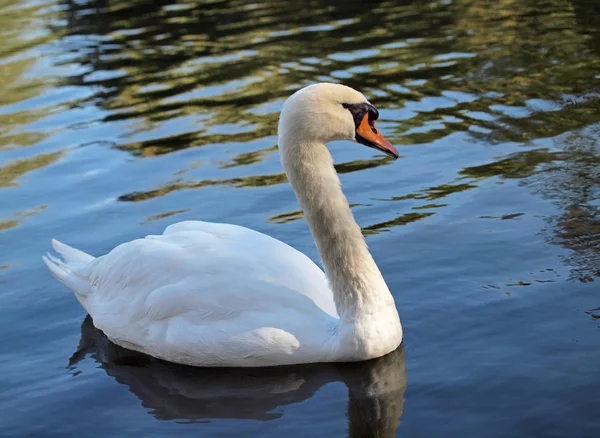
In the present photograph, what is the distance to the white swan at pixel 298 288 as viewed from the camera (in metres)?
6.73

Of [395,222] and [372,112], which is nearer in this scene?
[372,112]

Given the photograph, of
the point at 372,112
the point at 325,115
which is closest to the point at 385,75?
the point at 372,112

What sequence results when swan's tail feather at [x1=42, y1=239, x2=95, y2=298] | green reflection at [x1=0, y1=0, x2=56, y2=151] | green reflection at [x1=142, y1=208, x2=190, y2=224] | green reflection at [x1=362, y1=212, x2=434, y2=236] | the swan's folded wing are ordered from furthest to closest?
green reflection at [x1=0, y1=0, x2=56, y2=151], green reflection at [x1=142, y1=208, x2=190, y2=224], green reflection at [x1=362, y1=212, x2=434, y2=236], swan's tail feather at [x1=42, y1=239, x2=95, y2=298], the swan's folded wing

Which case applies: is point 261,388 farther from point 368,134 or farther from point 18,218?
point 18,218

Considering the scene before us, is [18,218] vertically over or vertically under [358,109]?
under

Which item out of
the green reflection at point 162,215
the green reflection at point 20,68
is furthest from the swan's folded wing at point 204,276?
the green reflection at point 20,68

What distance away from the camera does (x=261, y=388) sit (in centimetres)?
670

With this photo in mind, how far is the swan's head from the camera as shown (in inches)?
265

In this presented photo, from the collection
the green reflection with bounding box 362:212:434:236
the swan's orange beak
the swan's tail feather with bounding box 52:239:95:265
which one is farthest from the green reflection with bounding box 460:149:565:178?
the swan's tail feather with bounding box 52:239:95:265

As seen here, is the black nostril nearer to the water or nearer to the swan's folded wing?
the swan's folded wing

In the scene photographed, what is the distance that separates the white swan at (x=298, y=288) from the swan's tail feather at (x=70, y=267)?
1026mm

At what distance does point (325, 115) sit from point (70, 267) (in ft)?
8.86

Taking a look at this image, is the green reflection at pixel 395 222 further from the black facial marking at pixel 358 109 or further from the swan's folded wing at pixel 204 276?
the black facial marking at pixel 358 109

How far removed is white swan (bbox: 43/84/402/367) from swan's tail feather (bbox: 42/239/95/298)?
3.37ft
